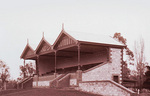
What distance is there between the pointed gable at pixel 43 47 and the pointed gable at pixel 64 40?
5.54ft

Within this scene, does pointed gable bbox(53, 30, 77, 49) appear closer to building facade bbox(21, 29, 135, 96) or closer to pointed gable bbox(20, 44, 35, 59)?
building facade bbox(21, 29, 135, 96)

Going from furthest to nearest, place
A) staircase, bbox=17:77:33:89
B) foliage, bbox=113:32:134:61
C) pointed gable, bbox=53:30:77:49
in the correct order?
foliage, bbox=113:32:134:61 < staircase, bbox=17:77:33:89 < pointed gable, bbox=53:30:77:49

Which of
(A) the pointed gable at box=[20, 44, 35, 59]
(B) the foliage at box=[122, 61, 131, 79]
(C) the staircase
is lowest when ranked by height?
(C) the staircase

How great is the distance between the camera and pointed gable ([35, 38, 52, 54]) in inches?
1623

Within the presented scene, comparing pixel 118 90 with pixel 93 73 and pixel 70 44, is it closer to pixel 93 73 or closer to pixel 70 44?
pixel 93 73

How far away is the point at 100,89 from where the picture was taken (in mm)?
27938

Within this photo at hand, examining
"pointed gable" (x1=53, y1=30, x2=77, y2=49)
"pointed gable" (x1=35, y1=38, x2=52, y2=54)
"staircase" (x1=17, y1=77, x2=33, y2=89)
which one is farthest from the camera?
"staircase" (x1=17, y1=77, x2=33, y2=89)

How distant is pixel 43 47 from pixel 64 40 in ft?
23.0

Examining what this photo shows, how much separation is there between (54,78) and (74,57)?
9.46 m

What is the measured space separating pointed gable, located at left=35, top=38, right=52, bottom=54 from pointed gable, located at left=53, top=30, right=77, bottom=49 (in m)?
1.69

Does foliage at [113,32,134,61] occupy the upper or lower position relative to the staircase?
upper

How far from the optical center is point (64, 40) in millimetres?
37281

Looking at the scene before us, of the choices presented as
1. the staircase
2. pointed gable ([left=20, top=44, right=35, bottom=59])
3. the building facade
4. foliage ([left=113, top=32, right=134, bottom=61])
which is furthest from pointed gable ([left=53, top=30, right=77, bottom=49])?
foliage ([left=113, top=32, right=134, bottom=61])

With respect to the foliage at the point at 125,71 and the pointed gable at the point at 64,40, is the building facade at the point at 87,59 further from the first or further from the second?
the foliage at the point at 125,71
